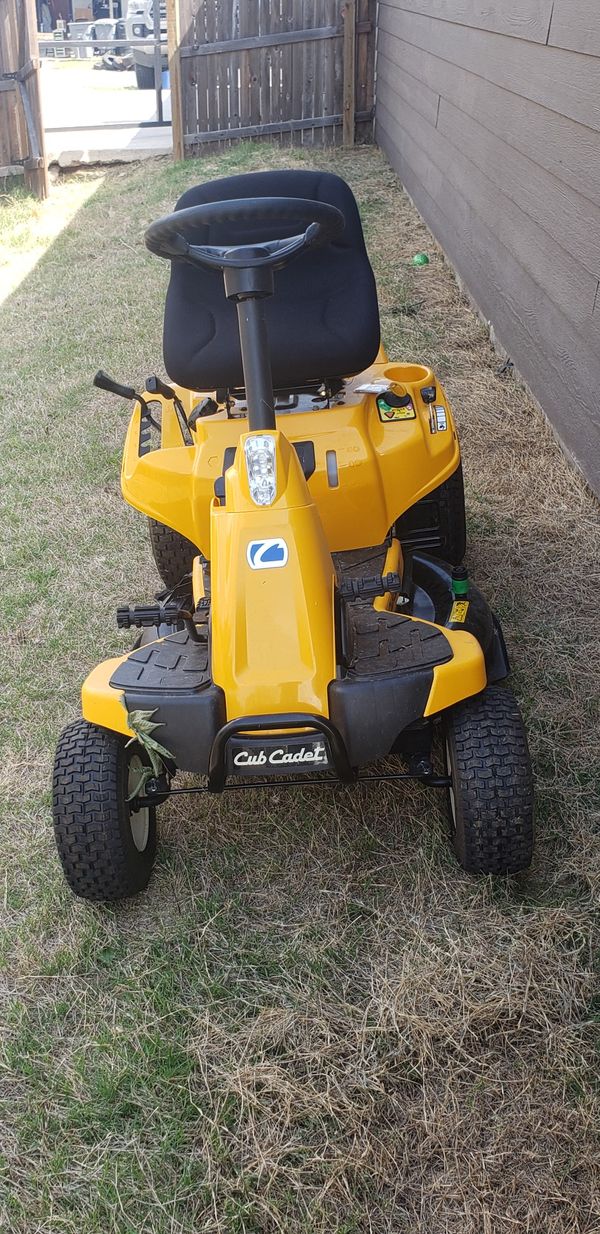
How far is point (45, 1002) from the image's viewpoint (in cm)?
212

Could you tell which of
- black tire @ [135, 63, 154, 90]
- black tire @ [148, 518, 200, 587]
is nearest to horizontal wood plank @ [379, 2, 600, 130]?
black tire @ [148, 518, 200, 587]

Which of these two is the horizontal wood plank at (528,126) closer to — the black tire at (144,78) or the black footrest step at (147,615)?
the black footrest step at (147,615)

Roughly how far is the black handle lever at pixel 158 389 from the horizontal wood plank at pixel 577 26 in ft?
6.14

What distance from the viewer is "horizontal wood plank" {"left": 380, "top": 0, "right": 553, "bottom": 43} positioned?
13.7ft

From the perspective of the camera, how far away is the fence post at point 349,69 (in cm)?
873

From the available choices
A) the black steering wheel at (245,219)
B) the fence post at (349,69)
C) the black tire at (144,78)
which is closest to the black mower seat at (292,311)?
the black steering wheel at (245,219)

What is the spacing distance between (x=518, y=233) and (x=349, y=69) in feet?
17.2

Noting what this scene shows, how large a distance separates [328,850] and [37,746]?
912 millimetres

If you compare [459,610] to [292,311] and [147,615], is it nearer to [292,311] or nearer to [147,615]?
[147,615]

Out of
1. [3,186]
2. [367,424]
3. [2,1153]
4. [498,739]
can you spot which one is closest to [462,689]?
[498,739]

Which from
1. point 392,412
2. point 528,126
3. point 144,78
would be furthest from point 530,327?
point 144,78

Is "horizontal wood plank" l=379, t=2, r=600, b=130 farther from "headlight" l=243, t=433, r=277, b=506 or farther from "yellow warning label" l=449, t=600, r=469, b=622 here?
"headlight" l=243, t=433, r=277, b=506

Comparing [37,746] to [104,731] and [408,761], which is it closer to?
[104,731]

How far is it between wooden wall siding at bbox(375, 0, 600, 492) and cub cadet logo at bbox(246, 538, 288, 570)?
1991 mm
